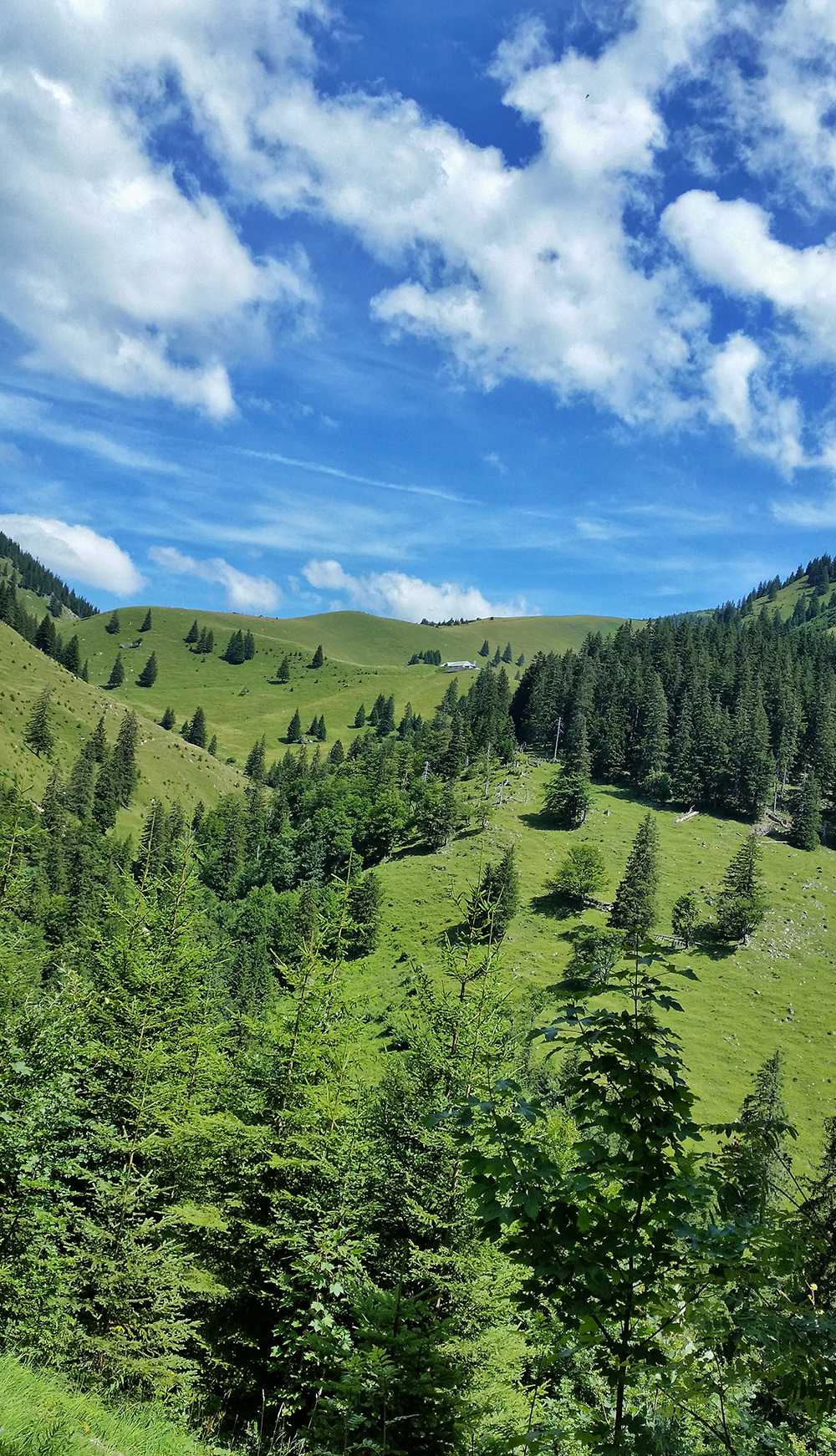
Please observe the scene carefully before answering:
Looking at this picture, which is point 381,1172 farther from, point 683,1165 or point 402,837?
point 402,837

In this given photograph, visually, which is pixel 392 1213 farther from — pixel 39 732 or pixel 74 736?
pixel 74 736

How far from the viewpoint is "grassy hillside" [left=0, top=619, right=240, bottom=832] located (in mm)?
140250

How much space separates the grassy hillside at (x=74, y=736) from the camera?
14025 cm

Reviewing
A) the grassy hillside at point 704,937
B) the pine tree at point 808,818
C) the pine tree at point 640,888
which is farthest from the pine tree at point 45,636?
the pine tree at point 808,818

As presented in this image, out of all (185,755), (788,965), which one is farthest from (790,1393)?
(185,755)

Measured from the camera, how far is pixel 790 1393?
424 cm

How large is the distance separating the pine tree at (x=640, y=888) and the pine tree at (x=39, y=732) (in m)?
116

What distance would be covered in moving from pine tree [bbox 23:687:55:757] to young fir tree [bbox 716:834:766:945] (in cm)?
12948

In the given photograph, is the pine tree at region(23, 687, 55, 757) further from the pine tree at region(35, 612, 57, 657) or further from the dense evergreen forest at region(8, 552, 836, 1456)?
the dense evergreen forest at region(8, 552, 836, 1456)

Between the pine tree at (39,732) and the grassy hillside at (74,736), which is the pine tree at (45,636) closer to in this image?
the grassy hillside at (74,736)

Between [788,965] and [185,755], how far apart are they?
152m

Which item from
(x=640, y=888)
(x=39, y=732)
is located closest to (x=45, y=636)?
(x=39, y=732)

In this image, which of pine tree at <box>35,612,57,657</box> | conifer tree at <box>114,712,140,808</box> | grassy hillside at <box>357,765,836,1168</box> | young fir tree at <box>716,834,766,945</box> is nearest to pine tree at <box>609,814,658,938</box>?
grassy hillside at <box>357,765,836,1168</box>

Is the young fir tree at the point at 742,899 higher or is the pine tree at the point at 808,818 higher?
the pine tree at the point at 808,818
